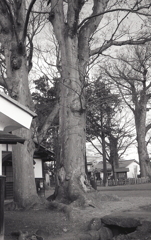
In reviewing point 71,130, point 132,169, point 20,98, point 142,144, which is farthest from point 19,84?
point 132,169

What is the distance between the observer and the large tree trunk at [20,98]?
9.30 meters

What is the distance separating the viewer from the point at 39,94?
88.3 feet

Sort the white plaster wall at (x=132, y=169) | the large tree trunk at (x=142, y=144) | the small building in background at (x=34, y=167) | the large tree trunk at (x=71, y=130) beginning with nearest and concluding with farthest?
the large tree trunk at (x=71, y=130) < the small building in background at (x=34, y=167) < the large tree trunk at (x=142, y=144) < the white plaster wall at (x=132, y=169)

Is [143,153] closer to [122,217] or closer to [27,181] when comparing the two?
[27,181]

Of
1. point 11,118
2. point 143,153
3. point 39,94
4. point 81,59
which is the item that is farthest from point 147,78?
point 11,118

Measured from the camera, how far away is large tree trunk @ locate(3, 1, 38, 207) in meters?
9.30

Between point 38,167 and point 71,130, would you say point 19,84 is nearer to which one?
point 71,130

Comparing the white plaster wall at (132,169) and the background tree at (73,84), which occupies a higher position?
the background tree at (73,84)

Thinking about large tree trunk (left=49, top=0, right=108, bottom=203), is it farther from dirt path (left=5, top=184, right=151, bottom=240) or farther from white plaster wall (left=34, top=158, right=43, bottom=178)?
white plaster wall (left=34, top=158, right=43, bottom=178)

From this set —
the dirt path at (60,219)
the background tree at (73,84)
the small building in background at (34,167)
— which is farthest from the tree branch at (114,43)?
the small building in background at (34,167)

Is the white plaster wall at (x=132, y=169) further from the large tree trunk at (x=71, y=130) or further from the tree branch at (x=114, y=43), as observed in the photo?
the large tree trunk at (x=71, y=130)

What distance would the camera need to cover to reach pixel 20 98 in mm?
10109

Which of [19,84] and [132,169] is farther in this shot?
[132,169]

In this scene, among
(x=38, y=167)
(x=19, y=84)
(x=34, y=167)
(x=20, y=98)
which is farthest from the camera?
(x=38, y=167)
